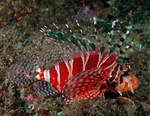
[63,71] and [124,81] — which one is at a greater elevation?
[63,71]

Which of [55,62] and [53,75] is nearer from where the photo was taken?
[53,75]

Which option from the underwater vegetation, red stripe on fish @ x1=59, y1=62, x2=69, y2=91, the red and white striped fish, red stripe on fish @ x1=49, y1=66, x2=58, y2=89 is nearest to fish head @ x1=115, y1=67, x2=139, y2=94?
the red and white striped fish

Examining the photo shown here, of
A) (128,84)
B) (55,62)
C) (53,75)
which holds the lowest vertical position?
(128,84)

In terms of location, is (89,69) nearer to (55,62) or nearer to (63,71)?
(63,71)

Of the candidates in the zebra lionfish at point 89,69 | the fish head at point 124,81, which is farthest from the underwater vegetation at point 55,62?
the fish head at point 124,81

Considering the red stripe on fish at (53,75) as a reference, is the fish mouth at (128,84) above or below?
below

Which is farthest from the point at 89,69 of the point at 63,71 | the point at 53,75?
the point at 53,75

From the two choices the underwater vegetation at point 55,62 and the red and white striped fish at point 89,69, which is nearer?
the red and white striped fish at point 89,69

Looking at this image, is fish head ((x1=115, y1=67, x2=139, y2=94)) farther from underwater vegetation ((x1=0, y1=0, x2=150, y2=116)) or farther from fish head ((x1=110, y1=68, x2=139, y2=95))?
underwater vegetation ((x1=0, y1=0, x2=150, y2=116))

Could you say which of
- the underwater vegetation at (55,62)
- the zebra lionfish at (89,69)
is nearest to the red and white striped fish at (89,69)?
the zebra lionfish at (89,69)

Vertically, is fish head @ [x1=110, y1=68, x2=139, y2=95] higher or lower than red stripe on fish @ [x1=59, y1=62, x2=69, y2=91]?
lower

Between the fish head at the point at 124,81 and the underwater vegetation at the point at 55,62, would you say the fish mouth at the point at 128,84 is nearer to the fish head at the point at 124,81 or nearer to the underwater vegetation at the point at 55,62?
the fish head at the point at 124,81

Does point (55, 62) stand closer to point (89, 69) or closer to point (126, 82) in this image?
point (89, 69)

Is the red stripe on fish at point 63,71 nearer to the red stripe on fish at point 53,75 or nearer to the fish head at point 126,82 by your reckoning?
the red stripe on fish at point 53,75
